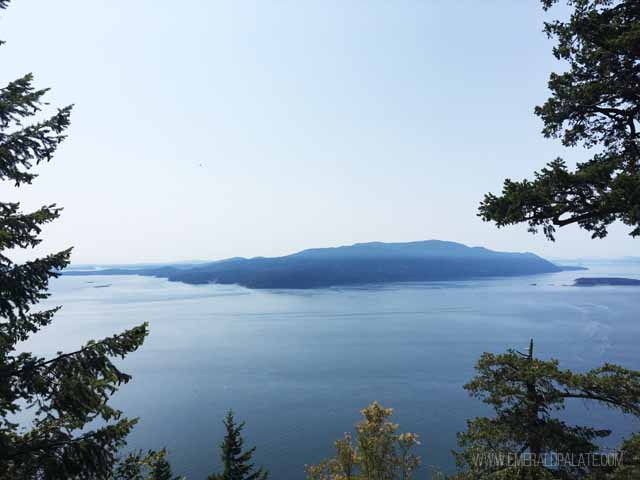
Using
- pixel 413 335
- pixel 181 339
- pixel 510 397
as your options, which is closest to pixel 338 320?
pixel 413 335

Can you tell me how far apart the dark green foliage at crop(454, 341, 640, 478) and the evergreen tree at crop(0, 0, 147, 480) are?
22.7 feet

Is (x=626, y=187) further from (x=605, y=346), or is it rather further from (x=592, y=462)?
(x=605, y=346)

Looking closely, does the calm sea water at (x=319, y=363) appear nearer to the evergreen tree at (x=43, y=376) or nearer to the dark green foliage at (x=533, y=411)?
the dark green foliage at (x=533, y=411)

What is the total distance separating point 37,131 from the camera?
22.3 feet

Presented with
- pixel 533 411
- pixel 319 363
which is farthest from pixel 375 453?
pixel 319 363

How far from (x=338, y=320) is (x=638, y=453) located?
4637 inches

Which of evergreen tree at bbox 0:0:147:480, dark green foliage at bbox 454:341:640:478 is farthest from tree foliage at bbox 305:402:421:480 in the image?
evergreen tree at bbox 0:0:147:480

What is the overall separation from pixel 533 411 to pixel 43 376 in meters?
9.04

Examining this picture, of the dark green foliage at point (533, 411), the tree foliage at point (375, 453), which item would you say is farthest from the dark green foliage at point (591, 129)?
the tree foliage at point (375, 453)

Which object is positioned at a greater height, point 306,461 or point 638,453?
point 638,453

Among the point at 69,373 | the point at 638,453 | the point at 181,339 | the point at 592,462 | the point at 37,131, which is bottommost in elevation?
the point at 181,339

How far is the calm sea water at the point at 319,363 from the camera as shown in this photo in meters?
40.0

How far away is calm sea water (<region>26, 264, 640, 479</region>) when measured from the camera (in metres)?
40.0

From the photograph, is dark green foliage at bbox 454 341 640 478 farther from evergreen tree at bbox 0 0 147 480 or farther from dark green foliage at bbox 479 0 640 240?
evergreen tree at bbox 0 0 147 480
